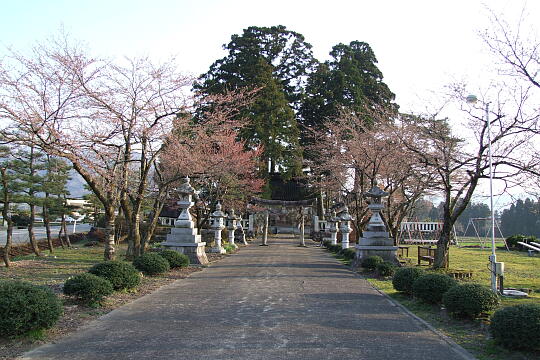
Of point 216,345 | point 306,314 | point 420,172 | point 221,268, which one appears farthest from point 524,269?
point 216,345

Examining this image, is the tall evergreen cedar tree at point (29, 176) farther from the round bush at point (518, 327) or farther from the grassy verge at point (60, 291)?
the round bush at point (518, 327)

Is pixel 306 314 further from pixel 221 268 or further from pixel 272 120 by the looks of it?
pixel 272 120

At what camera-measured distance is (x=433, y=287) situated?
8820 mm

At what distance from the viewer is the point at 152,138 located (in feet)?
44.7

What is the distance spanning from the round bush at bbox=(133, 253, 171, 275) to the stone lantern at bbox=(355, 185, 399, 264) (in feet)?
24.3

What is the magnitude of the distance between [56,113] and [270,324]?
7547 millimetres

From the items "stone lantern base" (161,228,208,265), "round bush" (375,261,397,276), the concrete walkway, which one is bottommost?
the concrete walkway

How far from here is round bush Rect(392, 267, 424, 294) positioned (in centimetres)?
1003

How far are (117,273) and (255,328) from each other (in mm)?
3979

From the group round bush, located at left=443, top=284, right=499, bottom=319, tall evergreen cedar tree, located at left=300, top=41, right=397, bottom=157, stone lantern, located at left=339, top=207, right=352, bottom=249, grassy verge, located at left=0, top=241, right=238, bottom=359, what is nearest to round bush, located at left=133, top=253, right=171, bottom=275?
grassy verge, located at left=0, top=241, right=238, bottom=359

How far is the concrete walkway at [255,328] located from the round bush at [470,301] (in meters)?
0.77

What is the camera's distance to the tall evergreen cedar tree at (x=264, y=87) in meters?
30.1

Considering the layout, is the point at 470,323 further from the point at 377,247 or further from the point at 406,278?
the point at 377,247

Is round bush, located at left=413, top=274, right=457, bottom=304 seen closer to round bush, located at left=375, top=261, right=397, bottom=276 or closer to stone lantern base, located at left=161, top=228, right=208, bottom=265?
round bush, located at left=375, top=261, right=397, bottom=276
